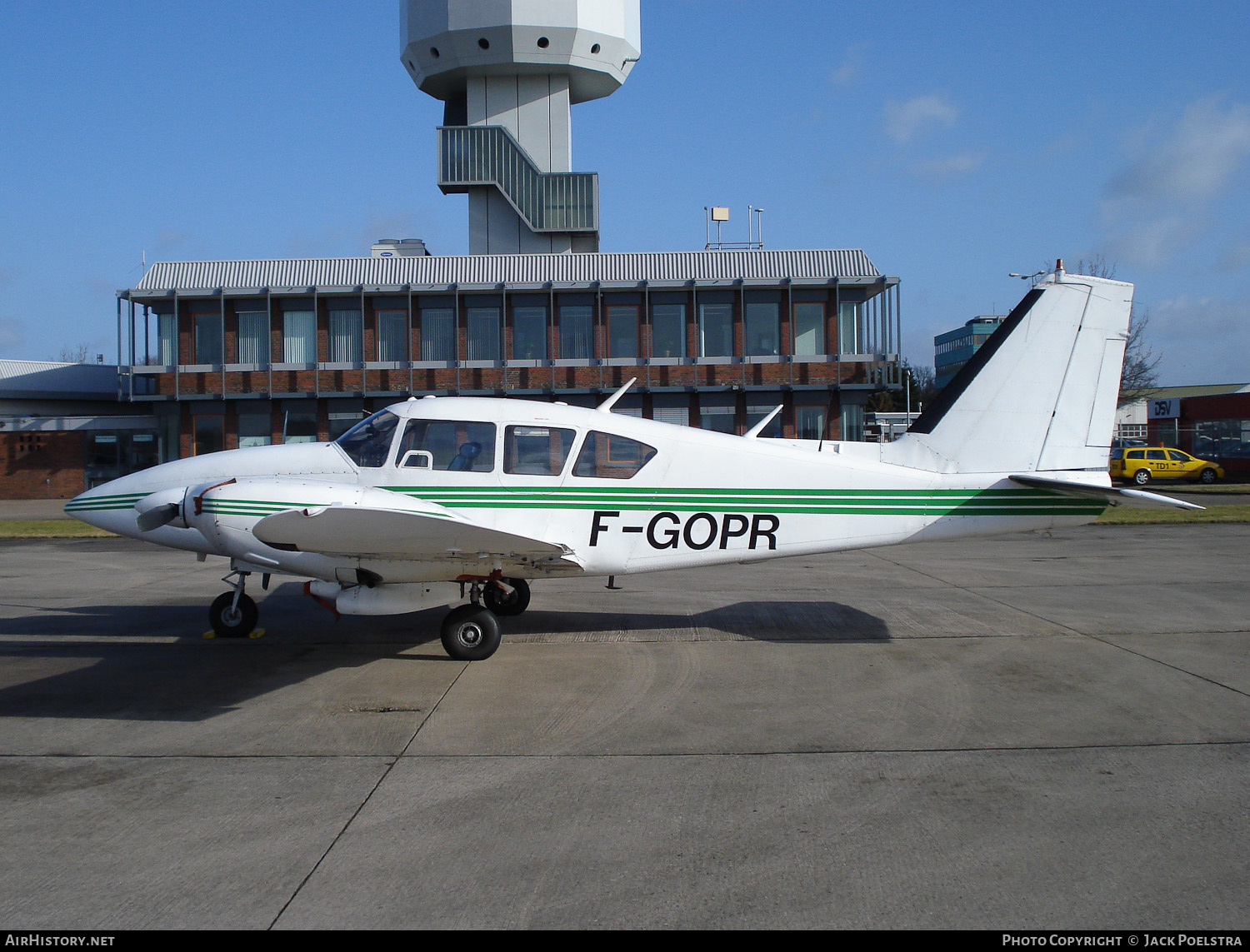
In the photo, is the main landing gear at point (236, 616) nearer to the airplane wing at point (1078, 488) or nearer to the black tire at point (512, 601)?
the black tire at point (512, 601)

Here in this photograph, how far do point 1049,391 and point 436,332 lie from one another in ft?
83.6

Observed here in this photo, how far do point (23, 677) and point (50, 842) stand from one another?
393cm

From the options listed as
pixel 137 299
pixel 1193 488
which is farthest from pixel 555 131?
pixel 1193 488

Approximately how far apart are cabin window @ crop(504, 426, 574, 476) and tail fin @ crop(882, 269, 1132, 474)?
333cm

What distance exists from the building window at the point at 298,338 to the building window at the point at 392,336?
2376 mm

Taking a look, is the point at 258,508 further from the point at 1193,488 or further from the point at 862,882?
the point at 1193,488

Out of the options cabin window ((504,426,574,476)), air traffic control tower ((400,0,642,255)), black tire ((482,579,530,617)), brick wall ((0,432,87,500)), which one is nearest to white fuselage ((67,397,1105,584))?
cabin window ((504,426,574,476))

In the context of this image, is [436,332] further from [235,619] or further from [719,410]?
[235,619]

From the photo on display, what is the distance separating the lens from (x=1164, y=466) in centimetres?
3691

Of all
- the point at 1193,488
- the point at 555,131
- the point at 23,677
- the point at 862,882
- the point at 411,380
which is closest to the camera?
the point at 862,882

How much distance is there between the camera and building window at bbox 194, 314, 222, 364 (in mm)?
31500

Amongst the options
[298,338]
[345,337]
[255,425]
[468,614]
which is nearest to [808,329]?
[345,337]

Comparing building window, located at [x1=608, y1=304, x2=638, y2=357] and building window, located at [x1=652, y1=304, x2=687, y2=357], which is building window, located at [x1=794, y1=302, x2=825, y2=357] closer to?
building window, located at [x1=652, y1=304, x2=687, y2=357]

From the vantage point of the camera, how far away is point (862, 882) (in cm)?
396
